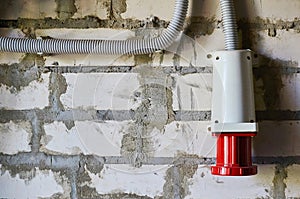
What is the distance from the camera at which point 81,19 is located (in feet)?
3.90

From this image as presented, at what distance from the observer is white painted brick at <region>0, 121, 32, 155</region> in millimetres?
1176

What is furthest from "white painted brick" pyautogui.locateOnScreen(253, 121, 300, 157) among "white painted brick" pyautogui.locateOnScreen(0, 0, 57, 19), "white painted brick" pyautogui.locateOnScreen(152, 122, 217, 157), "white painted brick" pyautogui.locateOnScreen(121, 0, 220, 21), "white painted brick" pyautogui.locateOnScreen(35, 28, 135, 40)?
"white painted brick" pyautogui.locateOnScreen(0, 0, 57, 19)

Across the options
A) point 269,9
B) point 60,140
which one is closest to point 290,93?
point 269,9

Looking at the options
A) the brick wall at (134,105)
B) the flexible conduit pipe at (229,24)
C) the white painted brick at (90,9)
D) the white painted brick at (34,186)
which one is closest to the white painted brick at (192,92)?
the brick wall at (134,105)

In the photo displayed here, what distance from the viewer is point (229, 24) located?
1112mm

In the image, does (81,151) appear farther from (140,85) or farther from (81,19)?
(81,19)

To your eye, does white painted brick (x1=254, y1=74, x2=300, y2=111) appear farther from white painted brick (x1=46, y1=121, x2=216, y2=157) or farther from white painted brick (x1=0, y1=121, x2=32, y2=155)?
white painted brick (x1=0, y1=121, x2=32, y2=155)

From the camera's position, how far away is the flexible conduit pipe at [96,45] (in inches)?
44.0

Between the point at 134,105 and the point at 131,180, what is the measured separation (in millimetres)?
204

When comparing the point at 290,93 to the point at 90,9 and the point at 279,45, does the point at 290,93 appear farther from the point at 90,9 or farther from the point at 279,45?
the point at 90,9

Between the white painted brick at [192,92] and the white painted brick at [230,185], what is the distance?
17 cm

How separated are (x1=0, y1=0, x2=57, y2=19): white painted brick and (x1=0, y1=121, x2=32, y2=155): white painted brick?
11.9 inches

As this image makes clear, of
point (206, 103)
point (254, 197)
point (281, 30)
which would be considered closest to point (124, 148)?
point (206, 103)

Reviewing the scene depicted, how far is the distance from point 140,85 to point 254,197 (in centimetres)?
43
